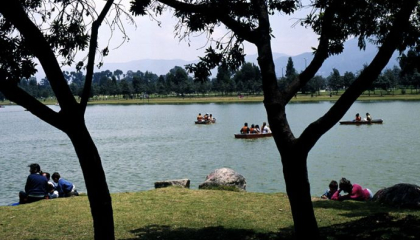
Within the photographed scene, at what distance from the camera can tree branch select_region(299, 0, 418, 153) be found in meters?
7.27

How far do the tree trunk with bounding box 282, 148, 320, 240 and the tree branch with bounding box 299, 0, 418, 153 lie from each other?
0.93ft

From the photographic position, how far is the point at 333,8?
27.9 feet

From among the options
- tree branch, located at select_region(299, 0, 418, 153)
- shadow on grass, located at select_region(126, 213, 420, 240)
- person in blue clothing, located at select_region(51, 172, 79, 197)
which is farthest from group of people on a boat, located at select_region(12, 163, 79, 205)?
tree branch, located at select_region(299, 0, 418, 153)

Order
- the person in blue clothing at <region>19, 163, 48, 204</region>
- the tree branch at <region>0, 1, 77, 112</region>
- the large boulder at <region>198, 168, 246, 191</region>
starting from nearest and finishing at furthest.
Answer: the tree branch at <region>0, 1, 77, 112</region>, the person in blue clothing at <region>19, 163, 48, 204</region>, the large boulder at <region>198, 168, 246, 191</region>

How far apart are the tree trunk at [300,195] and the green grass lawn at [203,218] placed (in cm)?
168

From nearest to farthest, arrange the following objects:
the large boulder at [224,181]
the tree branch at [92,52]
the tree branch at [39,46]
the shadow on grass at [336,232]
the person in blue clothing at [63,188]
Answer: the tree branch at [39,46]
the tree branch at [92,52]
the shadow on grass at [336,232]
the person in blue clothing at [63,188]
the large boulder at [224,181]

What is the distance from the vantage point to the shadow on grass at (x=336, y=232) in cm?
903

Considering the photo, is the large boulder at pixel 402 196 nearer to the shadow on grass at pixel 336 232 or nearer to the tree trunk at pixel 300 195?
the shadow on grass at pixel 336 232

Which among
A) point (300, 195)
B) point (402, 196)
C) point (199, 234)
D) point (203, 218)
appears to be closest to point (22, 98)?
point (300, 195)

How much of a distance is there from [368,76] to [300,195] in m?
2.16

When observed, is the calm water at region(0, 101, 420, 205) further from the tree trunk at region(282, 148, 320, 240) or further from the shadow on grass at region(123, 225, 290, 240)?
the tree trunk at region(282, 148, 320, 240)

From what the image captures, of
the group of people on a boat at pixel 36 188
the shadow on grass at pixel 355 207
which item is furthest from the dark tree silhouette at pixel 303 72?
the group of people on a boat at pixel 36 188

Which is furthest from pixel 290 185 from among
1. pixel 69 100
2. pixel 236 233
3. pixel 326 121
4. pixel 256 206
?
pixel 256 206

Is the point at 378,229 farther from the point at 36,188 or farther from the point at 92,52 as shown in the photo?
the point at 36,188
